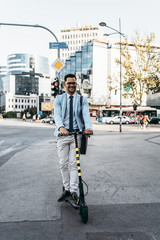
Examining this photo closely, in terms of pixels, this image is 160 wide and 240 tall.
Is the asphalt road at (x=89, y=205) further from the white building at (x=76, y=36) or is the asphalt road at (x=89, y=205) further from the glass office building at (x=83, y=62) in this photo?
the white building at (x=76, y=36)

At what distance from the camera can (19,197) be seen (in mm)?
3959

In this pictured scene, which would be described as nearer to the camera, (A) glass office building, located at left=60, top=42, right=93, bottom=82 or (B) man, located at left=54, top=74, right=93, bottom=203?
(B) man, located at left=54, top=74, right=93, bottom=203

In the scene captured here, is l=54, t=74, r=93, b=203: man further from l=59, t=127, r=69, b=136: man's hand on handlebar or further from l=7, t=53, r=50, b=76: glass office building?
l=7, t=53, r=50, b=76: glass office building

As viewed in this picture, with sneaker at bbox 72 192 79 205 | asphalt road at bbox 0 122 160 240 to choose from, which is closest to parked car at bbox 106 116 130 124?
asphalt road at bbox 0 122 160 240

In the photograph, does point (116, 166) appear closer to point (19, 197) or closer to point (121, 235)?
point (19, 197)

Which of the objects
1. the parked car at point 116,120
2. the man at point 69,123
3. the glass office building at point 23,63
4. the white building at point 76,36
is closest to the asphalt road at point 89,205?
the man at point 69,123

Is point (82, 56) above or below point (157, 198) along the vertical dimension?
above

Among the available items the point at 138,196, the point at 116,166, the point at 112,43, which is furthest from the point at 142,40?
the point at 112,43

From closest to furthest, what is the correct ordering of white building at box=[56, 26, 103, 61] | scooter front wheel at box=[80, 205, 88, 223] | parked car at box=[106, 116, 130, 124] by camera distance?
scooter front wheel at box=[80, 205, 88, 223] < parked car at box=[106, 116, 130, 124] < white building at box=[56, 26, 103, 61]

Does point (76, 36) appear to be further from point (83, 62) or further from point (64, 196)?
point (64, 196)

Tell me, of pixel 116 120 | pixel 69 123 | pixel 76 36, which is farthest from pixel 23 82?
pixel 69 123

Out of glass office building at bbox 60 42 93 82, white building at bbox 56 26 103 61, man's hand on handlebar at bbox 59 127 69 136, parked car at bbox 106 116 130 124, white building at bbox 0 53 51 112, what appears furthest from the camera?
white building at bbox 0 53 51 112

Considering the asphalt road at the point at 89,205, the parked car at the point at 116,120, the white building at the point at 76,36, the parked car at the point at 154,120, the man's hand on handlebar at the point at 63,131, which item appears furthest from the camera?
the white building at the point at 76,36

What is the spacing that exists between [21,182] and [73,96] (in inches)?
91.1
